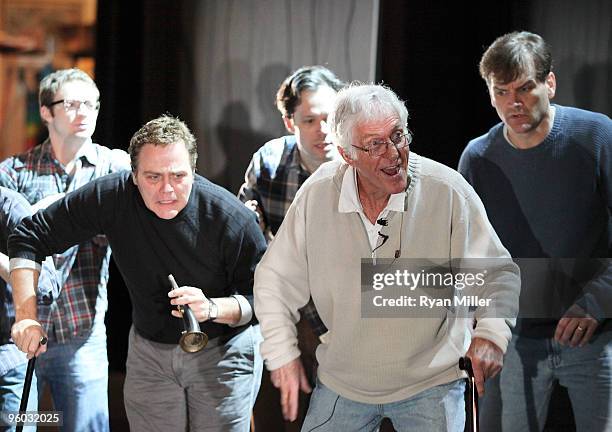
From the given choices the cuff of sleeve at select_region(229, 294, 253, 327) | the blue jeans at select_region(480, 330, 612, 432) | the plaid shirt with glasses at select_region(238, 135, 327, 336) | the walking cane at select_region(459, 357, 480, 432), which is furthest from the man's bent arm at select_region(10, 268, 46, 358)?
the blue jeans at select_region(480, 330, 612, 432)

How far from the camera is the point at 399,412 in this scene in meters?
2.63

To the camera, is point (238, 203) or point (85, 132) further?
point (85, 132)

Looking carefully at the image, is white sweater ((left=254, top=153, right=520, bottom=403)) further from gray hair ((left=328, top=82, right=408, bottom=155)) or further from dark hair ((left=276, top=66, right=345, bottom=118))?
dark hair ((left=276, top=66, right=345, bottom=118))

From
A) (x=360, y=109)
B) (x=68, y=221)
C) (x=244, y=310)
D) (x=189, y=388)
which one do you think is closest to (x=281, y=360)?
(x=244, y=310)

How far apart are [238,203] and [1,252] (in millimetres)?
955

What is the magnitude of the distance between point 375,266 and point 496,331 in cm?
40

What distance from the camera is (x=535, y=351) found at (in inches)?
125

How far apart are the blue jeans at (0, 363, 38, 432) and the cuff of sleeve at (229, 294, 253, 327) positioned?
3.02 ft

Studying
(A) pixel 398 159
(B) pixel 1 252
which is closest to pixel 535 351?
(A) pixel 398 159

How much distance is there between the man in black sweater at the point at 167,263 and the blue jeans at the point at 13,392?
44 cm

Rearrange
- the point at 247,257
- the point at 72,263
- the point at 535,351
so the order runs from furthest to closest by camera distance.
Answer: the point at 72,263
the point at 535,351
the point at 247,257

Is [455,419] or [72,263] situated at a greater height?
[72,263]

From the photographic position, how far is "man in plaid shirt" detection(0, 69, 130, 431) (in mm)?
3334

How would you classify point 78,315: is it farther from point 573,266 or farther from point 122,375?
point 573,266
